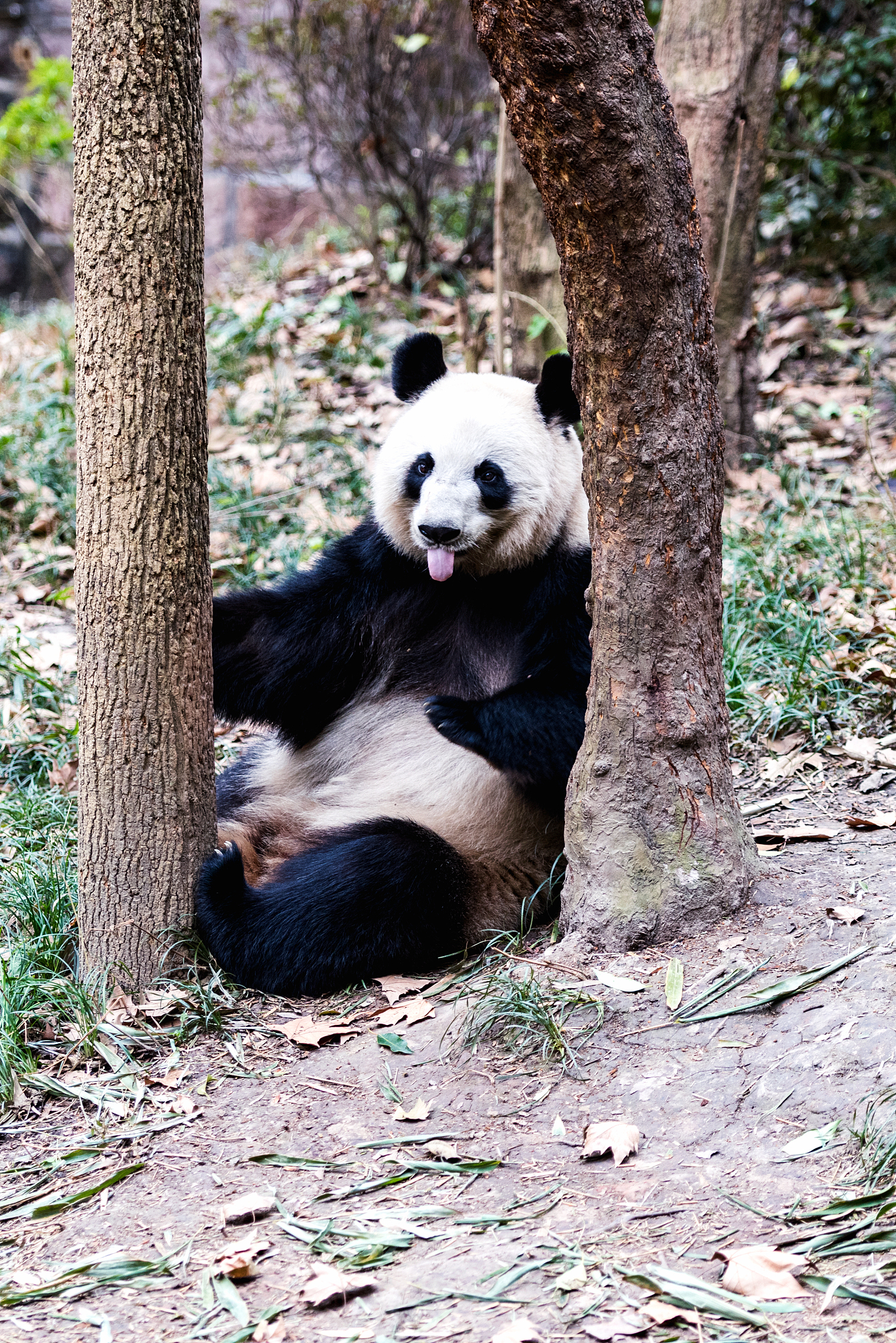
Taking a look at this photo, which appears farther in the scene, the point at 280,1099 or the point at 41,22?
the point at 41,22

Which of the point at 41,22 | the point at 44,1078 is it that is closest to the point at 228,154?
the point at 41,22

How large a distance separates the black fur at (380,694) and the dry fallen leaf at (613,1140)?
1033 mm

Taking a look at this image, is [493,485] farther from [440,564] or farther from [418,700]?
[418,700]

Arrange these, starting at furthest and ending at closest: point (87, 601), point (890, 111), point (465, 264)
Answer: point (465, 264) < point (890, 111) < point (87, 601)

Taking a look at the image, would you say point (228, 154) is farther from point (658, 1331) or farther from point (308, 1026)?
point (658, 1331)

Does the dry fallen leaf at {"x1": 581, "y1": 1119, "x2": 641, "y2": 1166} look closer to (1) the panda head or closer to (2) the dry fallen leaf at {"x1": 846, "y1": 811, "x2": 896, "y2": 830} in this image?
(2) the dry fallen leaf at {"x1": 846, "y1": 811, "x2": 896, "y2": 830}

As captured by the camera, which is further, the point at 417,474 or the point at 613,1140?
the point at 417,474

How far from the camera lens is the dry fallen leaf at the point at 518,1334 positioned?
1978 millimetres

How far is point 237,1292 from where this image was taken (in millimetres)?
2180

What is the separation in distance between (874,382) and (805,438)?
0.85m

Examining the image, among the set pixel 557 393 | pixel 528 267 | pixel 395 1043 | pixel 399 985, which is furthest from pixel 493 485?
pixel 528 267

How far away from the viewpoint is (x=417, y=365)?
4.07 meters

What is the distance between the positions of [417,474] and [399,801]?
41.7 inches

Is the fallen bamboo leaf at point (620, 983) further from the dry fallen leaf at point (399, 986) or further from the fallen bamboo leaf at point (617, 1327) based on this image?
the fallen bamboo leaf at point (617, 1327)
